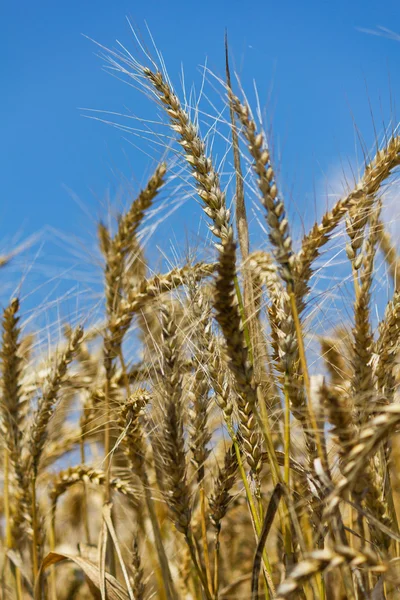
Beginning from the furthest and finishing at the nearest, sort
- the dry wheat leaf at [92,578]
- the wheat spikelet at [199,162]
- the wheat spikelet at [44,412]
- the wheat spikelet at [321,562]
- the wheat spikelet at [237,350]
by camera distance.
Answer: the wheat spikelet at [44,412] < the dry wheat leaf at [92,578] < the wheat spikelet at [199,162] < the wheat spikelet at [237,350] < the wheat spikelet at [321,562]

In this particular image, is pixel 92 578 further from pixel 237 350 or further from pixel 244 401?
pixel 237 350

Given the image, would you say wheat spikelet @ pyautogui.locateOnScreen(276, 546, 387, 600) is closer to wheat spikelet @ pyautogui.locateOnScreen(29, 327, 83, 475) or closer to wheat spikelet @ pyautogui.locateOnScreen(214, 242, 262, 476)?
wheat spikelet @ pyautogui.locateOnScreen(214, 242, 262, 476)

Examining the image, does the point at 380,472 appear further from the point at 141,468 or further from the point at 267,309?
the point at 141,468

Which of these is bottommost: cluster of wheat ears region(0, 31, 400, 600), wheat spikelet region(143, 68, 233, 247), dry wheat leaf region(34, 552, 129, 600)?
dry wheat leaf region(34, 552, 129, 600)

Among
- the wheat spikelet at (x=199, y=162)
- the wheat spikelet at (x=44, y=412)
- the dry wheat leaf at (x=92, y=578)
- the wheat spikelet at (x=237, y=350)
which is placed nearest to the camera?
the wheat spikelet at (x=237, y=350)

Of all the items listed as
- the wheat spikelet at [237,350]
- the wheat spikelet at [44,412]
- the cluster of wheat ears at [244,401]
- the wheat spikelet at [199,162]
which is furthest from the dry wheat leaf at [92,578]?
the wheat spikelet at [199,162]

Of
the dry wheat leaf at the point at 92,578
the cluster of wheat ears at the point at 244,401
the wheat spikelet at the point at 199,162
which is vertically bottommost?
the dry wheat leaf at the point at 92,578

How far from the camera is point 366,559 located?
3.20 feet

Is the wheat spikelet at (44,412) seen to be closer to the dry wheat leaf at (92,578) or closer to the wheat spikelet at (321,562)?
the dry wheat leaf at (92,578)

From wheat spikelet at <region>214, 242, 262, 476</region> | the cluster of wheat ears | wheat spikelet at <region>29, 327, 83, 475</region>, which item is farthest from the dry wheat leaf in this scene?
wheat spikelet at <region>214, 242, 262, 476</region>

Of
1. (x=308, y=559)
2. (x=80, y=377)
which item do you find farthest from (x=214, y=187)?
(x=80, y=377)

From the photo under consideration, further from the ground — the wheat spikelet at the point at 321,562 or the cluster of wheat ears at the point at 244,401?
the cluster of wheat ears at the point at 244,401

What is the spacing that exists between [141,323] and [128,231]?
503mm

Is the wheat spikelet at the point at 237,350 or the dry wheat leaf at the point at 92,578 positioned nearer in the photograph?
the wheat spikelet at the point at 237,350
